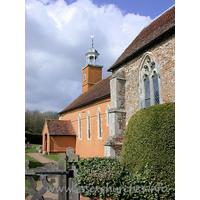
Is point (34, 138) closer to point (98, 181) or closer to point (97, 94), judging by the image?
point (97, 94)

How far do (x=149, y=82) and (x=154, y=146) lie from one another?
4.18 meters

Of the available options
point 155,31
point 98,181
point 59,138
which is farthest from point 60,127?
point 98,181

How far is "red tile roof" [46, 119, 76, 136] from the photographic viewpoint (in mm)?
22589

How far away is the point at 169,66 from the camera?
8.23 metres

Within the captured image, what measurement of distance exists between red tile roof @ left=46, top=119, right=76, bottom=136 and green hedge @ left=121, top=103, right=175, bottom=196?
1624cm

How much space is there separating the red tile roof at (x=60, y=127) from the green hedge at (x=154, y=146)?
16240mm

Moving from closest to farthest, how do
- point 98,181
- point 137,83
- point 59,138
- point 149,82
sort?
point 98,181
point 149,82
point 137,83
point 59,138

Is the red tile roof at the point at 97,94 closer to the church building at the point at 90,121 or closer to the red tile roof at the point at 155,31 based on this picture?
the church building at the point at 90,121

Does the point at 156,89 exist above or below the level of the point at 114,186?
above

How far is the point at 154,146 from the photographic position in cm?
620

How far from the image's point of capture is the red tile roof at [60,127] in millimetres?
22589

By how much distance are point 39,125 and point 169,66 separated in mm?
43515
